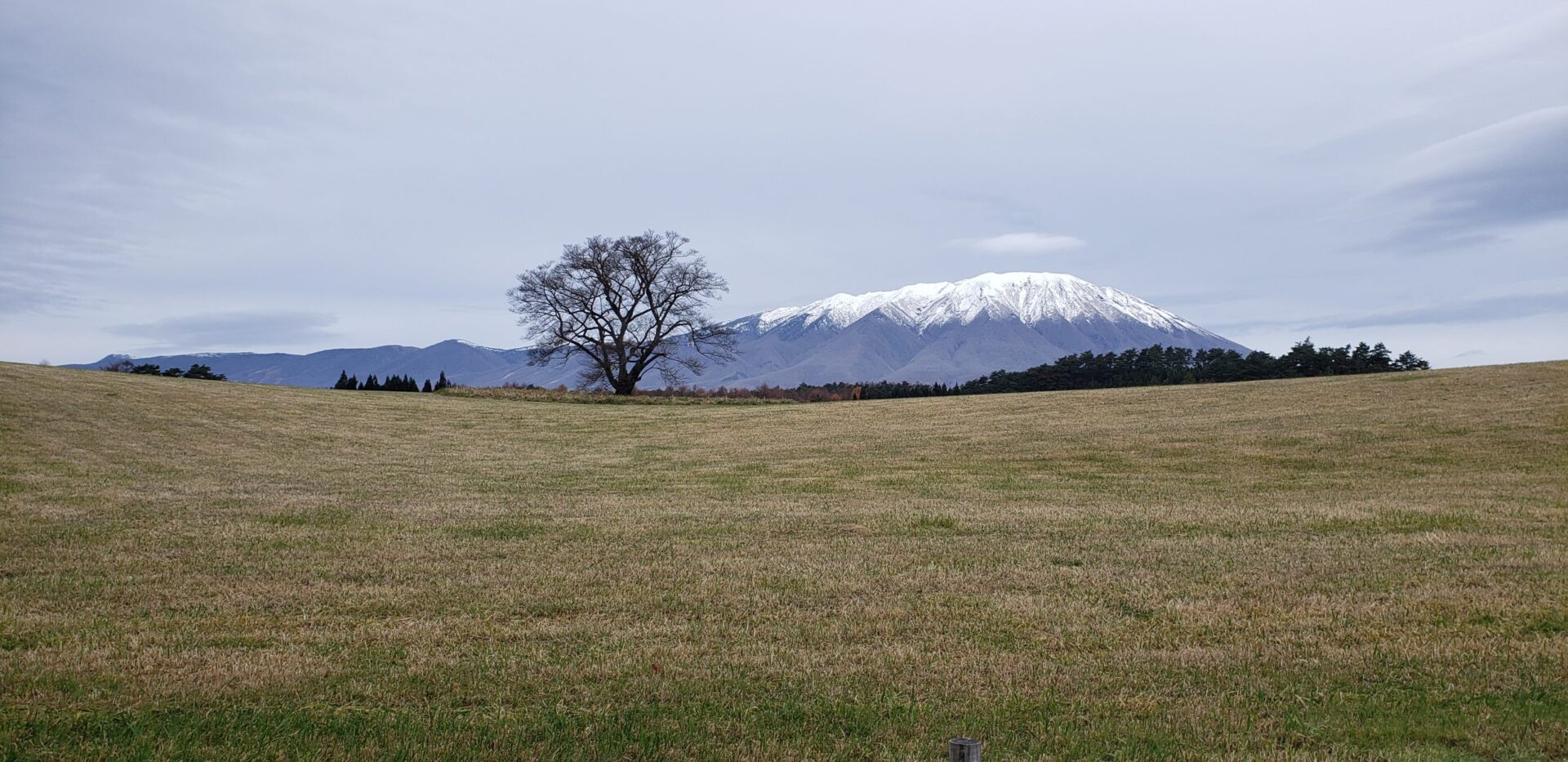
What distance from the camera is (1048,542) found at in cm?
1409

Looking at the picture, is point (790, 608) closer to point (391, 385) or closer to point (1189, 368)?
point (391, 385)

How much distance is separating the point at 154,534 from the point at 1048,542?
13.4 m

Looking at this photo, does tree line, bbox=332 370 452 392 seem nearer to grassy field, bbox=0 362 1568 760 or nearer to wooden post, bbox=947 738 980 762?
grassy field, bbox=0 362 1568 760

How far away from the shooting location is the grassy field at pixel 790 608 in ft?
21.3

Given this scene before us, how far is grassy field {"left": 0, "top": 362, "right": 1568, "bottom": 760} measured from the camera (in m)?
6.48

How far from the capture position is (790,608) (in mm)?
9992

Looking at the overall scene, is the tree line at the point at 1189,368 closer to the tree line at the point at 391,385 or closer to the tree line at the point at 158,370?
the tree line at the point at 391,385

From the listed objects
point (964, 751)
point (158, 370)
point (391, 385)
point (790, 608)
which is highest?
point (158, 370)

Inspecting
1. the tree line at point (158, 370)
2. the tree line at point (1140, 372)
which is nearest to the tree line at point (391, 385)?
the tree line at point (158, 370)

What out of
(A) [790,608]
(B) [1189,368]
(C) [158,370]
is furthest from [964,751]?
(B) [1189,368]

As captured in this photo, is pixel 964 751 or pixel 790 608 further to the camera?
pixel 790 608

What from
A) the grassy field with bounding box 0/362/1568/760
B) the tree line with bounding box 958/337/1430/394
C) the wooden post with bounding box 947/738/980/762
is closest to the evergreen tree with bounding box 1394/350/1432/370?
the tree line with bounding box 958/337/1430/394

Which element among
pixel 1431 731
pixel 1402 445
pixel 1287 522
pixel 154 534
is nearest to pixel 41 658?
pixel 154 534

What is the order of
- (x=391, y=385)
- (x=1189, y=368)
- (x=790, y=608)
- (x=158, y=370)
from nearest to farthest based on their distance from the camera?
(x=790, y=608) < (x=158, y=370) < (x=391, y=385) < (x=1189, y=368)
